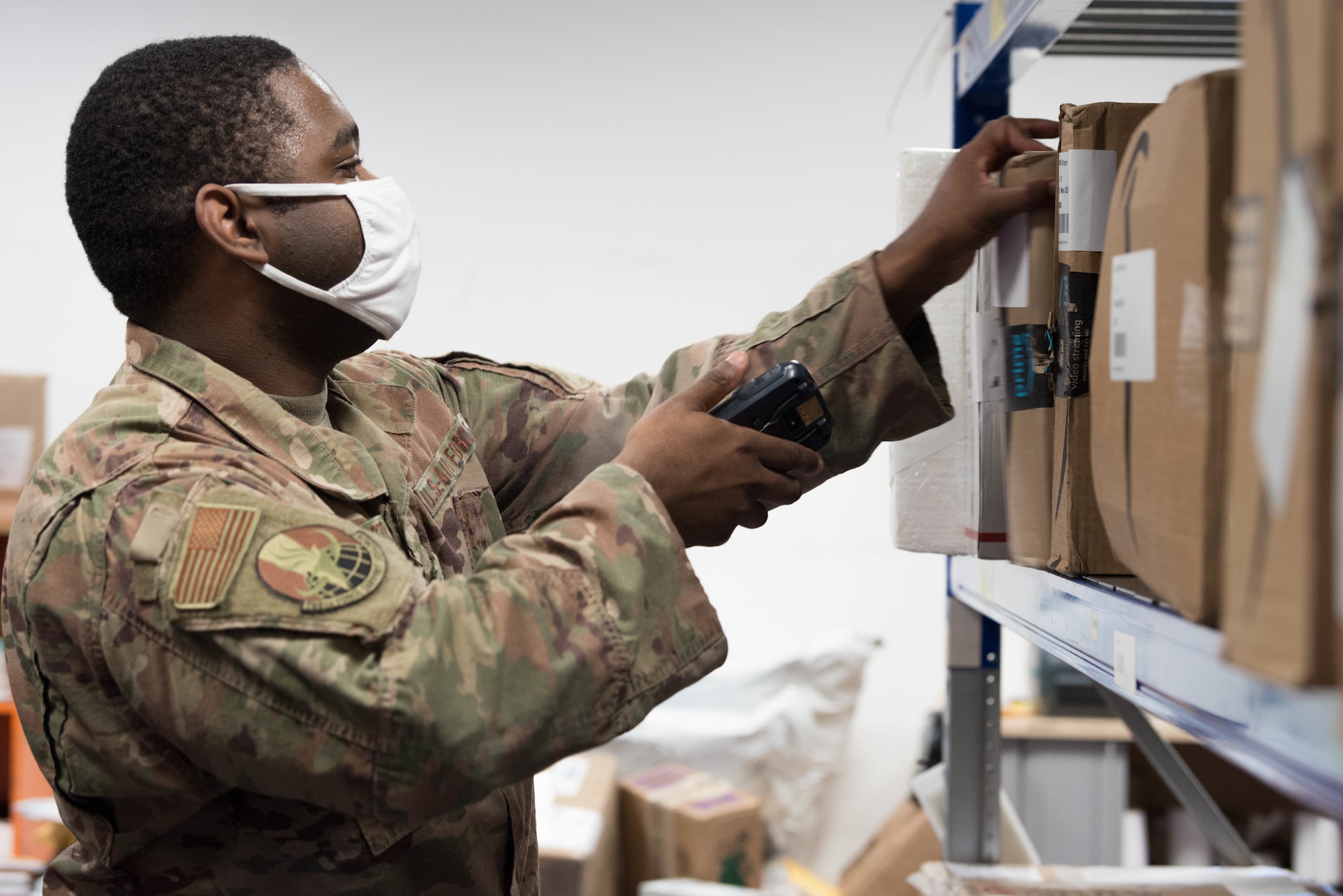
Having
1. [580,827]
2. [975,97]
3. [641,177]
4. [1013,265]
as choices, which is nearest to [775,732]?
[580,827]

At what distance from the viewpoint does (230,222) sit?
75 cm

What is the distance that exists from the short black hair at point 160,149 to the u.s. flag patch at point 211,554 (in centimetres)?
28

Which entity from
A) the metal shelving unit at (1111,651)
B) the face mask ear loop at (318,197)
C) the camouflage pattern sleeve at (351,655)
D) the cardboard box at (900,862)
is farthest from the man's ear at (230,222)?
the cardboard box at (900,862)

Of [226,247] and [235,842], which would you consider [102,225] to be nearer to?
[226,247]

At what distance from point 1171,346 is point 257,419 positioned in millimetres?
620

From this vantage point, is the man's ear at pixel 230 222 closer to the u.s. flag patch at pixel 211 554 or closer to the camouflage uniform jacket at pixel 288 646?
the camouflage uniform jacket at pixel 288 646

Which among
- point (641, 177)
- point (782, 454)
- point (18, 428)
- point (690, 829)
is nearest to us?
point (782, 454)

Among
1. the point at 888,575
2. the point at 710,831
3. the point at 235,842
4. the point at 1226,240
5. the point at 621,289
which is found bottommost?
the point at 710,831

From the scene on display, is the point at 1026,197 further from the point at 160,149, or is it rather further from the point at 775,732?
the point at 775,732

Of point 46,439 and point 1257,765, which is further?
point 46,439

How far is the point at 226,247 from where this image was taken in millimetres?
741

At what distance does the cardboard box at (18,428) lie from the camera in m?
1.98

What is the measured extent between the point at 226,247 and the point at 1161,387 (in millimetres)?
659

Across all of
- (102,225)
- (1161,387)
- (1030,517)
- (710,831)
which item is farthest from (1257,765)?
(710,831)
